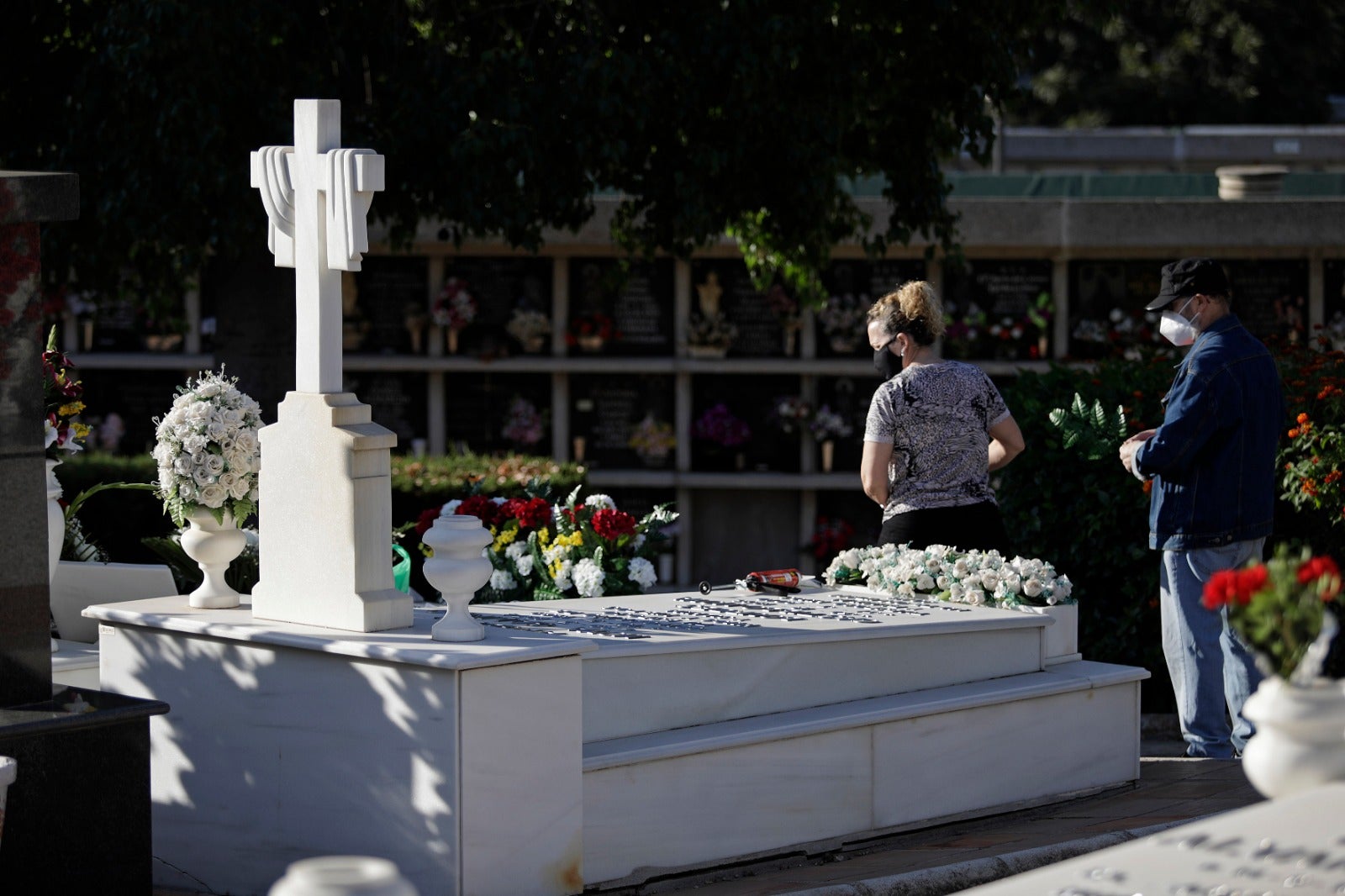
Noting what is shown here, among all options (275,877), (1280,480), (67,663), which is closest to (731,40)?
(1280,480)

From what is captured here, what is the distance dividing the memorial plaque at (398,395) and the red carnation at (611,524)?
5.65m

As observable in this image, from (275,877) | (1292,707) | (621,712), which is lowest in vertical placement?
(275,877)

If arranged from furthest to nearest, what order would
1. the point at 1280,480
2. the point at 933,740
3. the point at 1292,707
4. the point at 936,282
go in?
the point at 936,282, the point at 1280,480, the point at 933,740, the point at 1292,707

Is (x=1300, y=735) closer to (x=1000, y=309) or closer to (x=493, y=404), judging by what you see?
(x=1000, y=309)

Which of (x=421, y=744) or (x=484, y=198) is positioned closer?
(x=421, y=744)

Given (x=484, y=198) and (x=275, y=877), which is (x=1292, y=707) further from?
(x=484, y=198)

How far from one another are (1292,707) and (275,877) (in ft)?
8.84

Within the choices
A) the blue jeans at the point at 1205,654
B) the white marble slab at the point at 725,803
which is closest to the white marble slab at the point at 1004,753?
the white marble slab at the point at 725,803

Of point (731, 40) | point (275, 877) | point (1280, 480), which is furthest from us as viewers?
point (731, 40)

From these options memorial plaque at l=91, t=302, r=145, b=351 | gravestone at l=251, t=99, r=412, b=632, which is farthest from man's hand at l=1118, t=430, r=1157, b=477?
memorial plaque at l=91, t=302, r=145, b=351

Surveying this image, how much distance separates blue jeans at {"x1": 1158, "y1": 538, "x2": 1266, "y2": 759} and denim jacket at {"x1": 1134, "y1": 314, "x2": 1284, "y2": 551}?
7cm

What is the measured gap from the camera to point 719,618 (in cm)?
542

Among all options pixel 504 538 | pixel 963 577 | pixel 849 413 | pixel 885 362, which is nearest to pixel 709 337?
pixel 849 413

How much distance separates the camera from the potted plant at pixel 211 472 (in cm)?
518
